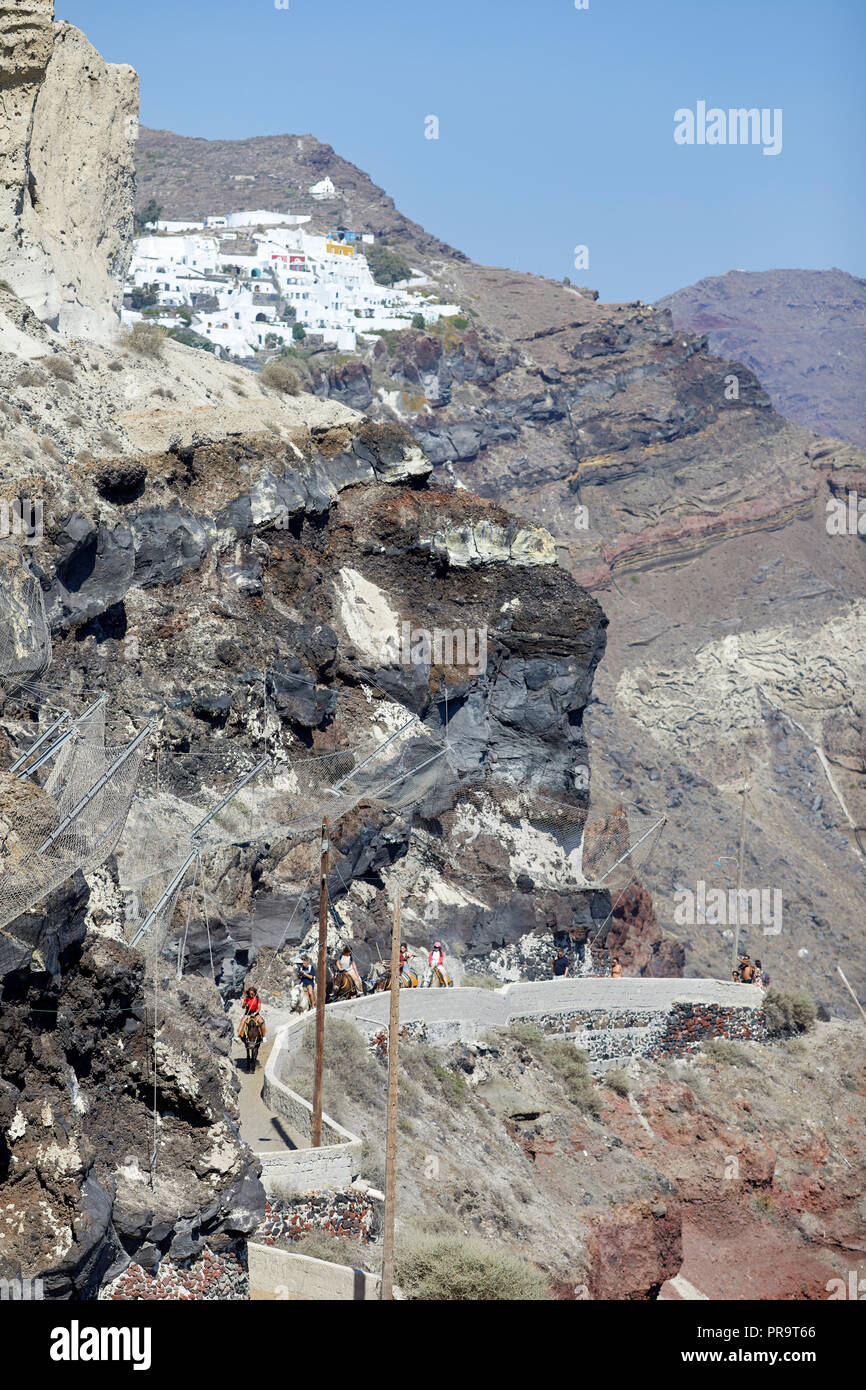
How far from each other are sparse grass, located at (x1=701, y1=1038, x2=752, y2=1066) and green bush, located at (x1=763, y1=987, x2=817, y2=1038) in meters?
1.07

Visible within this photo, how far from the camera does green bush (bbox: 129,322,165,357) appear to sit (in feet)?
137

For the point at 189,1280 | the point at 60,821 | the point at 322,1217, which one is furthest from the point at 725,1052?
the point at 60,821

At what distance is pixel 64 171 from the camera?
4131 centimetres

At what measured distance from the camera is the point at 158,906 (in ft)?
79.8

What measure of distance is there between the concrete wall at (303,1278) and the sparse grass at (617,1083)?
14.0 m

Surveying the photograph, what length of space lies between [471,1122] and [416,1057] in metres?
1.56

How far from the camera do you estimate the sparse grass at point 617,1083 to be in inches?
1267
